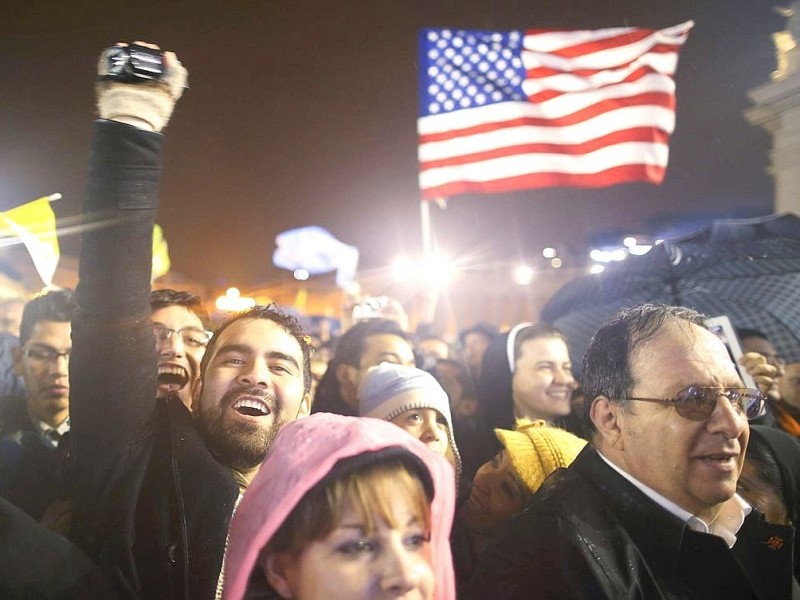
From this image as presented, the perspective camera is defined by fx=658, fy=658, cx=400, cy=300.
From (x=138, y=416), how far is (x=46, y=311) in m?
0.76

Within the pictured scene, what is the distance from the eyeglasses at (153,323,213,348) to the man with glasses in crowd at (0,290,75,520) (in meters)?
0.26

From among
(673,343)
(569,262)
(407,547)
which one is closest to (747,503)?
(673,343)

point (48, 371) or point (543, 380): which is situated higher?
point (48, 371)

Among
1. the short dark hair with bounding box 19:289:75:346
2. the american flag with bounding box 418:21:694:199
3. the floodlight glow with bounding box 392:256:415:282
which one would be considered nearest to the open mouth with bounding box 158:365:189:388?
the short dark hair with bounding box 19:289:75:346

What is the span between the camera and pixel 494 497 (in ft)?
6.71

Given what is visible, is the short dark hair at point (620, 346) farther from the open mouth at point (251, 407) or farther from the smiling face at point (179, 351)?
the smiling face at point (179, 351)

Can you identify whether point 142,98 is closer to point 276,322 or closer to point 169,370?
point 276,322

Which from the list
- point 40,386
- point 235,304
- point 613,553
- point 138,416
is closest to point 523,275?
point 235,304

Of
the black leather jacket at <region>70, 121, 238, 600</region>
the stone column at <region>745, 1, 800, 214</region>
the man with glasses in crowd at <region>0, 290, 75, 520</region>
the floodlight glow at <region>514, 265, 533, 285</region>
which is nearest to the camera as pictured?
the black leather jacket at <region>70, 121, 238, 600</region>

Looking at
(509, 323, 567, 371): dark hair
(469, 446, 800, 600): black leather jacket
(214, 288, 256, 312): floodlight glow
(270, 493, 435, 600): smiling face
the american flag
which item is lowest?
(469, 446, 800, 600): black leather jacket

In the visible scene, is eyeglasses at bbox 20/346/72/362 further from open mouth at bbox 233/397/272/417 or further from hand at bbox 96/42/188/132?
hand at bbox 96/42/188/132

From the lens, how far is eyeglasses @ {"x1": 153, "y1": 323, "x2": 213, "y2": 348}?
212 cm

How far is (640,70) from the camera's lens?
3971 mm

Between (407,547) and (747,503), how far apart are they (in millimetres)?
1145
